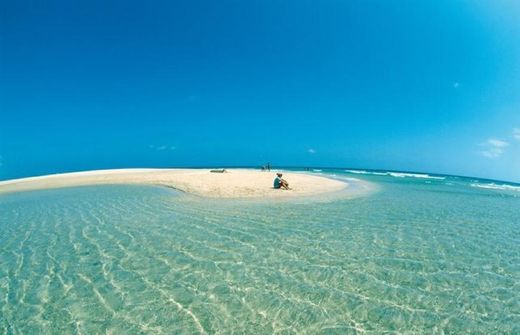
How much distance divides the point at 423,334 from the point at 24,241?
12.4 meters

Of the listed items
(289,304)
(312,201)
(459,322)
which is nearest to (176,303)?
(289,304)

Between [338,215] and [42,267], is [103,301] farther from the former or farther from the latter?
[338,215]

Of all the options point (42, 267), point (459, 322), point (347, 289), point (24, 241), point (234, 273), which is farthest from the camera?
point (24, 241)

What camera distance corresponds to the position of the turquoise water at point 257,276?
5.26 metres

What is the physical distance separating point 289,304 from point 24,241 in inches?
394

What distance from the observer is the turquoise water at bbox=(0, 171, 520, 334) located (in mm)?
5262

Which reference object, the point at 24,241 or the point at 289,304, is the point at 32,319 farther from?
the point at 24,241

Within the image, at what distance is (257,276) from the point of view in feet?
23.4

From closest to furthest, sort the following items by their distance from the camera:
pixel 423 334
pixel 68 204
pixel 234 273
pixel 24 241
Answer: pixel 423 334 → pixel 234 273 → pixel 24 241 → pixel 68 204

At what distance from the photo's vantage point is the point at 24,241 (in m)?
10.3

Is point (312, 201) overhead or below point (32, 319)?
overhead

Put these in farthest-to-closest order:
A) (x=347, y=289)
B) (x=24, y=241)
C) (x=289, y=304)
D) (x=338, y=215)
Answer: (x=338, y=215) < (x=24, y=241) < (x=347, y=289) < (x=289, y=304)

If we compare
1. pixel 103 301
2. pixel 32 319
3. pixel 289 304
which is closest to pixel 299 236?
pixel 289 304

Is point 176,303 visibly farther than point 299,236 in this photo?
No
